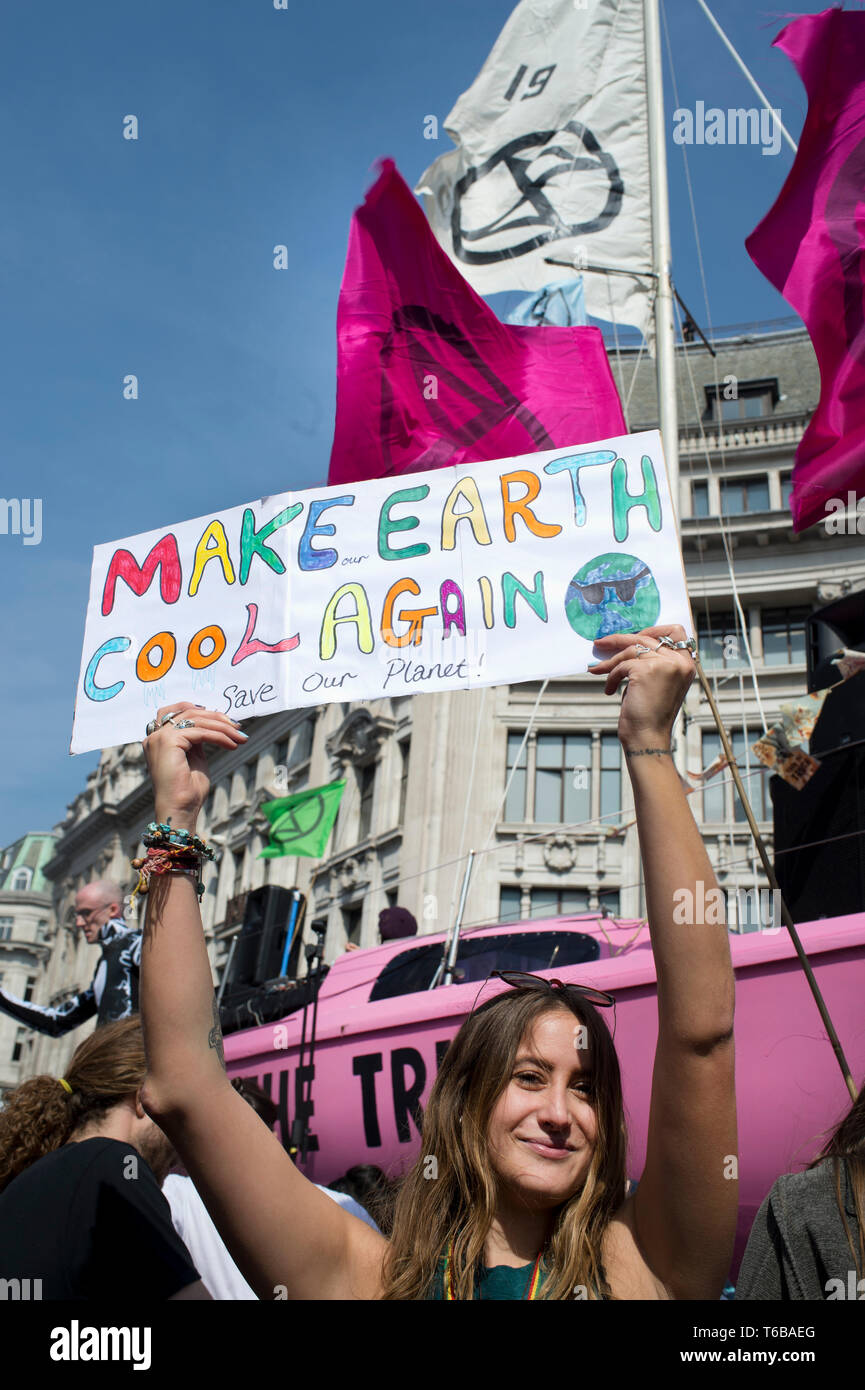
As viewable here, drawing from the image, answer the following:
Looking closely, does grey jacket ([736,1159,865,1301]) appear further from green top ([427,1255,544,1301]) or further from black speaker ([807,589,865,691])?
black speaker ([807,589,865,691])

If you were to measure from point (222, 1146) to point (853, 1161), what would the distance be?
1.17 m

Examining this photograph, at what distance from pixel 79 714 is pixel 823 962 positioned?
3.59 m

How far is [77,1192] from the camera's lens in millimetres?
2553

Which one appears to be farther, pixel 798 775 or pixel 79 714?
pixel 798 775

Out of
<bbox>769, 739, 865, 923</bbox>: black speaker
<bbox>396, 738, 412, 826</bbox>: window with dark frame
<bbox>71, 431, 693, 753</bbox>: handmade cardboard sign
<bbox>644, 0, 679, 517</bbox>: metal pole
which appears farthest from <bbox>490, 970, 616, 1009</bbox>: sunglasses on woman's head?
<bbox>396, 738, 412, 826</bbox>: window with dark frame

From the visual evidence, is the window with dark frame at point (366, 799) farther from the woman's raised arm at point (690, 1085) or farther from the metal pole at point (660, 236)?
the woman's raised arm at point (690, 1085)

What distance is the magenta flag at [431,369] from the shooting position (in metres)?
6.86

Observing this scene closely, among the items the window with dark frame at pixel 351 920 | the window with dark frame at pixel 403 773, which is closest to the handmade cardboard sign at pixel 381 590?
the window with dark frame at pixel 403 773

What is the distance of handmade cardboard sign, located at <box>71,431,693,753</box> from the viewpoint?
13.6 feet

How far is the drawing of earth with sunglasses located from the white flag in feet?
23.6

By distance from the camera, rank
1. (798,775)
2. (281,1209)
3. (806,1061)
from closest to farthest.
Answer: (281,1209), (806,1061), (798,775)

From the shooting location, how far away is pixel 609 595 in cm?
425

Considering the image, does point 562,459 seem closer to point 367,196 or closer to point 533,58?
point 367,196
